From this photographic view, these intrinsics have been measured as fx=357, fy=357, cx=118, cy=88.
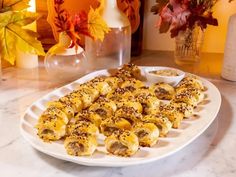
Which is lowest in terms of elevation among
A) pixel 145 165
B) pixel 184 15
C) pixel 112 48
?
pixel 145 165

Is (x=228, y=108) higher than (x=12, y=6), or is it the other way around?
(x=12, y=6)

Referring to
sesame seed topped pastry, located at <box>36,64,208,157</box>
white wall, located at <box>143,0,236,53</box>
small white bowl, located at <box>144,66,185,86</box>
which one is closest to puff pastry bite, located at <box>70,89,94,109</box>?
sesame seed topped pastry, located at <box>36,64,208,157</box>

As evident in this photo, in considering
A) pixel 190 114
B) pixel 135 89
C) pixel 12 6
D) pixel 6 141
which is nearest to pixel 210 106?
pixel 190 114

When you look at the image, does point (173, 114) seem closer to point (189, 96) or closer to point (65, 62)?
point (189, 96)

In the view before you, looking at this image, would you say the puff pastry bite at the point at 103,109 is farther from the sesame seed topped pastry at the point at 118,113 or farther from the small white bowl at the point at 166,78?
the small white bowl at the point at 166,78

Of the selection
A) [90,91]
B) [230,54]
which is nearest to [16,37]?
[90,91]

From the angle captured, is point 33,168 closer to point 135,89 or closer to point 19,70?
point 135,89

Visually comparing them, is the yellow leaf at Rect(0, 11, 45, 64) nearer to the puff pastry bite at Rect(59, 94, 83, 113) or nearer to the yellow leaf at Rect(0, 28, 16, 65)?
the yellow leaf at Rect(0, 28, 16, 65)
